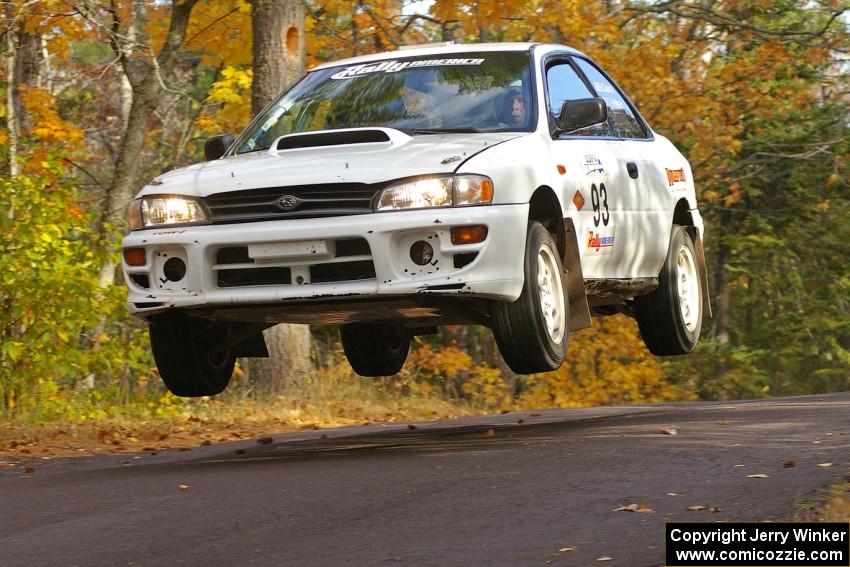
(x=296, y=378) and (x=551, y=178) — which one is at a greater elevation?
(x=551, y=178)

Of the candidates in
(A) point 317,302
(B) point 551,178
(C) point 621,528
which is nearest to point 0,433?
(A) point 317,302

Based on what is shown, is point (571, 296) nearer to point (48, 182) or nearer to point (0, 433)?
point (0, 433)

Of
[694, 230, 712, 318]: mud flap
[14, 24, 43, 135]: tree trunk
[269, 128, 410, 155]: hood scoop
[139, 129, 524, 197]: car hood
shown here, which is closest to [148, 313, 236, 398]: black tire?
[139, 129, 524, 197]: car hood

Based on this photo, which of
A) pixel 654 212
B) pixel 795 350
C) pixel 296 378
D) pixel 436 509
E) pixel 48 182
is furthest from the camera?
pixel 795 350

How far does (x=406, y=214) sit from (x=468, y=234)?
1.06 ft

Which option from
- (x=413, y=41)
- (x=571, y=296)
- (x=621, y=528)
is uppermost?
(x=413, y=41)

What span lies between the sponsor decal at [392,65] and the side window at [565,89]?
18.2 inches

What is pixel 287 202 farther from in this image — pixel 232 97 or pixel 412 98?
pixel 232 97

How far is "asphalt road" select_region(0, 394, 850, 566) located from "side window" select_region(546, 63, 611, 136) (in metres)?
1.87

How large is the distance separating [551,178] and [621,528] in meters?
3.07

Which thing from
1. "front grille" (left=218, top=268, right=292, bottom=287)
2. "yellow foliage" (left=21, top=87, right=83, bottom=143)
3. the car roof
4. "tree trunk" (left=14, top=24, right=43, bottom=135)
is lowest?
"front grille" (left=218, top=268, right=292, bottom=287)

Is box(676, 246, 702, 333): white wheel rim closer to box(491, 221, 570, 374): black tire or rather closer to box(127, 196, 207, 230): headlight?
box(491, 221, 570, 374): black tire

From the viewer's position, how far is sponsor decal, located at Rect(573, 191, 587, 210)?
8330mm

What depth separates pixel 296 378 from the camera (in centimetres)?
1364
